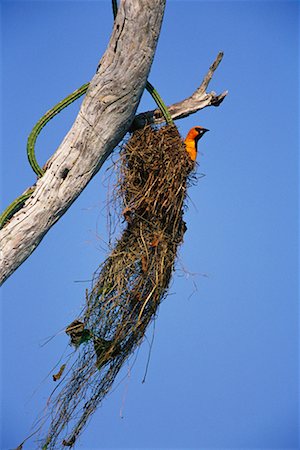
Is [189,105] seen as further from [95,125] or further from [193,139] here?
[95,125]

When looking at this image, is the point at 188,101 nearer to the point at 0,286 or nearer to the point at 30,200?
the point at 30,200

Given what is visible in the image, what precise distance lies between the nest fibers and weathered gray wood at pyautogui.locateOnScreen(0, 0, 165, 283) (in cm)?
22

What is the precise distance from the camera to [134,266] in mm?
2365

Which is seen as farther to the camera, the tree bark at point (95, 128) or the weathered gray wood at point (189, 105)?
the weathered gray wood at point (189, 105)

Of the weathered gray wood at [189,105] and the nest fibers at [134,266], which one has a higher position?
the weathered gray wood at [189,105]

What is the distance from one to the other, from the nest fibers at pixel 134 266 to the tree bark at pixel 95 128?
206mm

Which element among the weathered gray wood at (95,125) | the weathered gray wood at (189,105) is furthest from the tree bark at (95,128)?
the weathered gray wood at (189,105)

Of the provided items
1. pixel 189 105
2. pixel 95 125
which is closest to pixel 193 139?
pixel 189 105

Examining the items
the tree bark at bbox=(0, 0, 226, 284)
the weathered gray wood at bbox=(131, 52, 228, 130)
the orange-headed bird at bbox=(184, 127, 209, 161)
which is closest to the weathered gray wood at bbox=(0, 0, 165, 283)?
the tree bark at bbox=(0, 0, 226, 284)

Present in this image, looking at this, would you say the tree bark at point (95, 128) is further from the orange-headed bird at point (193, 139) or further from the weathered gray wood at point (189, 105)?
the orange-headed bird at point (193, 139)

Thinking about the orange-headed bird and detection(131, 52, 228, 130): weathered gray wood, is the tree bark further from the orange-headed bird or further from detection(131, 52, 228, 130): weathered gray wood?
the orange-headed bird

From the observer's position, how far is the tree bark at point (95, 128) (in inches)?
85.9

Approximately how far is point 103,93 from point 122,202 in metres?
0.44

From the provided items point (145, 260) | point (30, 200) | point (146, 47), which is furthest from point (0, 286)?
point (146, 47)
